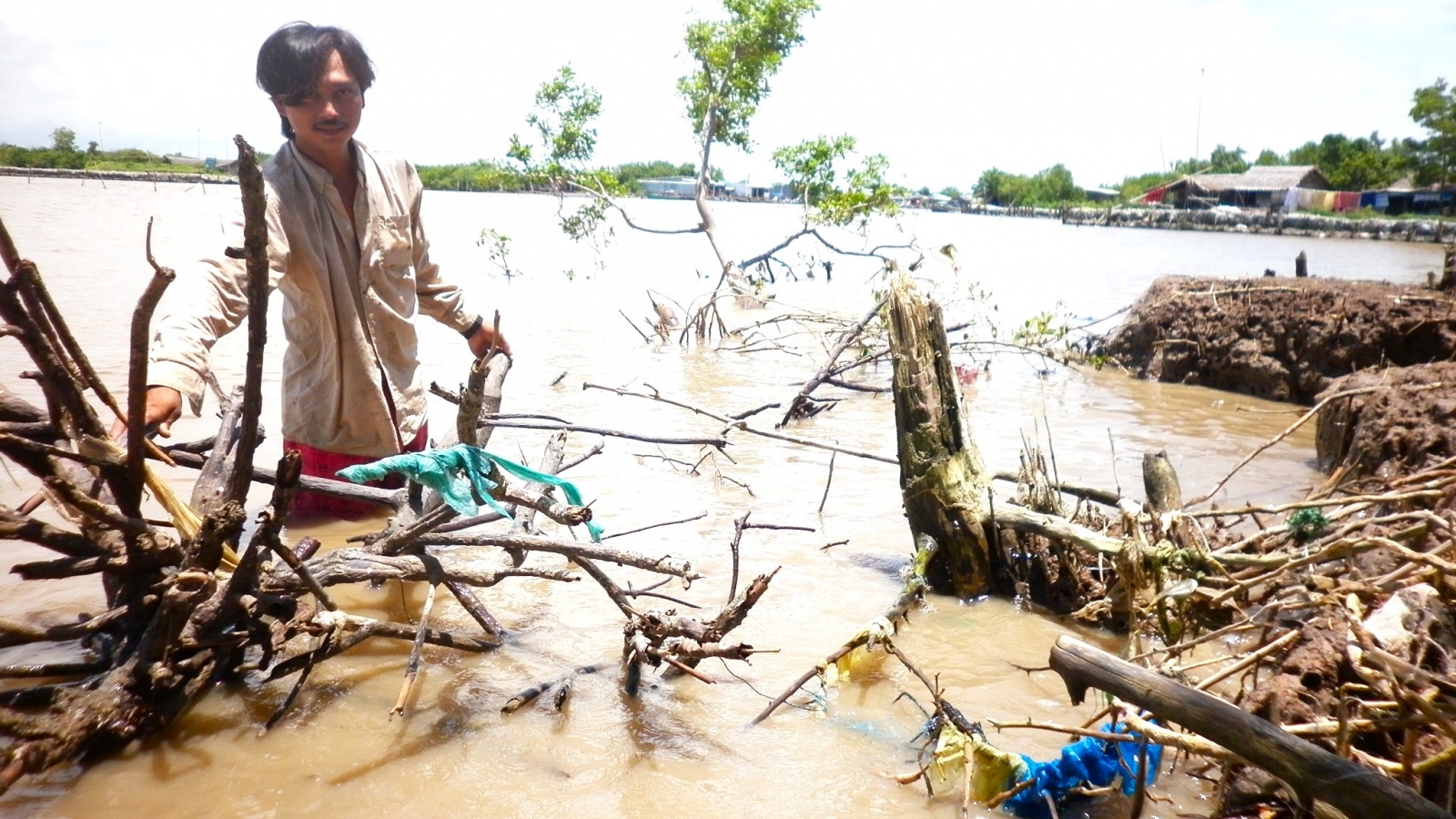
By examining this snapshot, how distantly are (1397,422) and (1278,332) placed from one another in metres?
4.26

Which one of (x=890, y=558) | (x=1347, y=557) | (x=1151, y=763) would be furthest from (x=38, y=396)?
(x=1347, y=557)

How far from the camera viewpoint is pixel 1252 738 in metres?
1.61

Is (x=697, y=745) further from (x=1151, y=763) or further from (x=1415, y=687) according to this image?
(x=1415, y=687)

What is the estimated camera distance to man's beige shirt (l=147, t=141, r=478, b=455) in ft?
9.78

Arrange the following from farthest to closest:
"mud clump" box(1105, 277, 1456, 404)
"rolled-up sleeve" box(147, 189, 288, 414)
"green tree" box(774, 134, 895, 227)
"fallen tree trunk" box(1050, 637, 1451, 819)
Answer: "green tree" box(774, 134, 895, 227) → "mud clump" box(1105, 277, 1456, 404) → "rolled-up sleeve" box(147, 189, 288, 414) → "fallen tree trunk" box(1050, 637, 1451, 819)

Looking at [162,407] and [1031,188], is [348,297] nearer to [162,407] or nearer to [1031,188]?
[162,407]

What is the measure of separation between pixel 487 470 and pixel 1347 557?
2465 mm

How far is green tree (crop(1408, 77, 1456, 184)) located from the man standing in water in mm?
39947

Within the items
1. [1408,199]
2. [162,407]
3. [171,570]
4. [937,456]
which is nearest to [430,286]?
[162,407]

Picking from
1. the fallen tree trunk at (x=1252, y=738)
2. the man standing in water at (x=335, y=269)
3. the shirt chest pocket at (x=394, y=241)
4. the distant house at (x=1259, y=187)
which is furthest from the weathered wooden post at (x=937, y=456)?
the distant house at (x=1259, y=187)

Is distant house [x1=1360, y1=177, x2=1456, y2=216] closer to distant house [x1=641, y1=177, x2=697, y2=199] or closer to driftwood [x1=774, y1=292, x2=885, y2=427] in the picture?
distant house [x1=641, y1=177, x2=697, y2=199]

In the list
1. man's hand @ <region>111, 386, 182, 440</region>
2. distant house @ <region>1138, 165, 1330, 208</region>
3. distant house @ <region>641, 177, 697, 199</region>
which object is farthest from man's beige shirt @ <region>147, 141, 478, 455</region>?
distant house @ <region>641, 177, 697, 199</region>

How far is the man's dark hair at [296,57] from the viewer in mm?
2820

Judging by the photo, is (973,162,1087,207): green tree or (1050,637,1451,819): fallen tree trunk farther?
(973,162,1087,207): green tree
